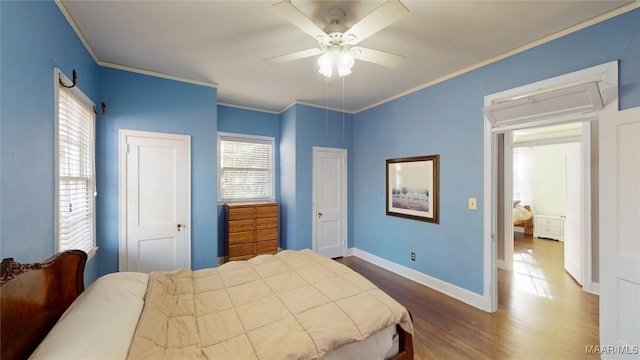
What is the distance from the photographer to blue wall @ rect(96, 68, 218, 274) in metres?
2.64

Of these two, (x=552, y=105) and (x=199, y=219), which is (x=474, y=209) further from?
(x=199, y=219)

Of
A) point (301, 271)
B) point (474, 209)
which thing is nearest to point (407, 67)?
point (474, 209)

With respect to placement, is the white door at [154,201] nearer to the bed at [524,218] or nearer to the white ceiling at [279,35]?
the white ceiling at [279,35]

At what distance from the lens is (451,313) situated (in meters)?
2.56

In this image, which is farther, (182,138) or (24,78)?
(182,138)

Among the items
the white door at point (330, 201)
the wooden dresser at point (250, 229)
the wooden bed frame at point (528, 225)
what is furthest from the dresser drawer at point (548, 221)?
the wooden dresser at point (250, 229)

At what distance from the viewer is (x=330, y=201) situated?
4.34 metres

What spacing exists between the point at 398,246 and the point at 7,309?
3675mm

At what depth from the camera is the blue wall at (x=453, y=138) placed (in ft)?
6.23

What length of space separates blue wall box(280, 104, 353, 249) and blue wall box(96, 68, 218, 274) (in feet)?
4.13

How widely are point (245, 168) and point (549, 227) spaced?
699cm

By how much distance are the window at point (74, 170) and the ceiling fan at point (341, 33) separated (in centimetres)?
164

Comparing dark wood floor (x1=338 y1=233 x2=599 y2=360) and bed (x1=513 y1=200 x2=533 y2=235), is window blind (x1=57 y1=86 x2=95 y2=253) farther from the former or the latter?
bed (x1=513 y1=200 x2=533 y2=235)

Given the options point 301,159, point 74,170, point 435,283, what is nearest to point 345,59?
point 301,159
